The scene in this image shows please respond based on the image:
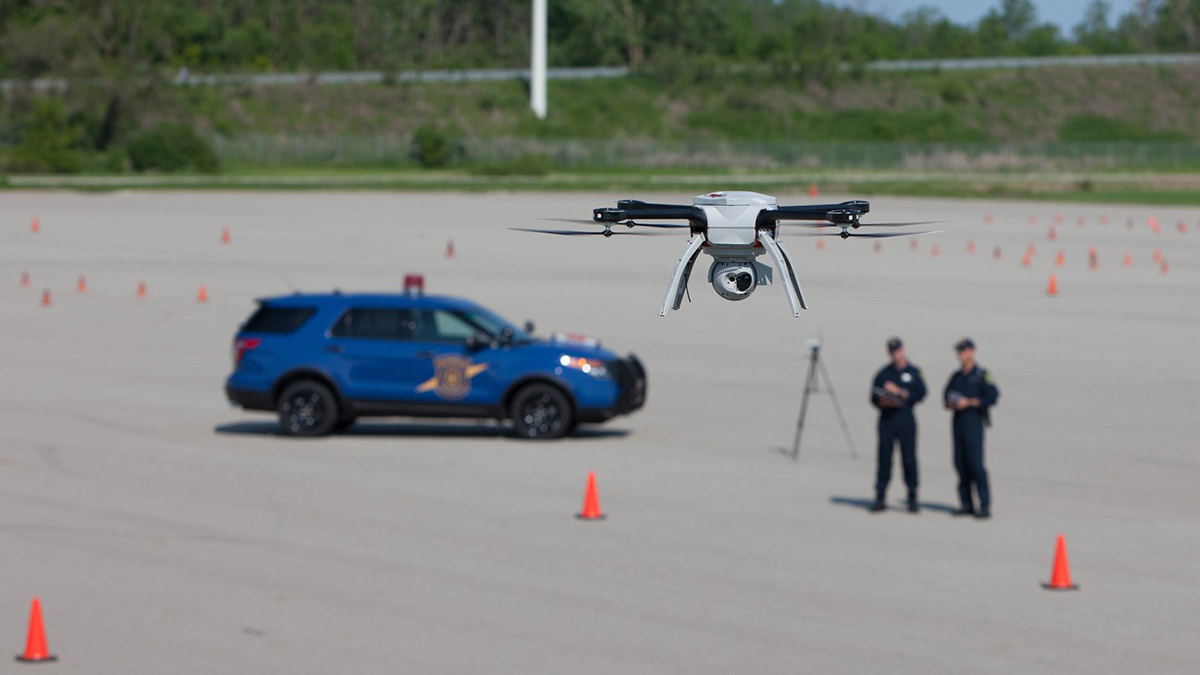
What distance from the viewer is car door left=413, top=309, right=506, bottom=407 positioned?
3052 cm

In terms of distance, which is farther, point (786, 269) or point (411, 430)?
point (411, 430)

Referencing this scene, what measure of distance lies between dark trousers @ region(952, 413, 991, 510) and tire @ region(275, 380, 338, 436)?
37.7 ft

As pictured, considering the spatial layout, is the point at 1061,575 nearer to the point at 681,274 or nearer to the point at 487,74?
the point at 681,274

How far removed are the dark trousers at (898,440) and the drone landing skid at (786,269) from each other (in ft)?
80.6

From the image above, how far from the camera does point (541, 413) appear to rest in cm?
A: 3219

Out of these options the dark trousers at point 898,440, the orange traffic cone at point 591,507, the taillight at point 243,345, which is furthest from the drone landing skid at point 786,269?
the taillight at point 243,345

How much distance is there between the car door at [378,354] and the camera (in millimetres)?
30469

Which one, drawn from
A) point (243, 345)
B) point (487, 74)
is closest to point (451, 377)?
point (243, 345)

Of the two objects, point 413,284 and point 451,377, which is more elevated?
point 413,284

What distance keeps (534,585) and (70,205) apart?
67.1 metres

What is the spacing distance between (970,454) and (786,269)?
80.7 ft

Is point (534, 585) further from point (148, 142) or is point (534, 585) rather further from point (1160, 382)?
point (148, 142)

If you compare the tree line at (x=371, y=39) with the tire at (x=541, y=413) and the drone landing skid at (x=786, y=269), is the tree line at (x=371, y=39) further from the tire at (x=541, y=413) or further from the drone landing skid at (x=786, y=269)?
the drone landing skid at (x=786, y=269)

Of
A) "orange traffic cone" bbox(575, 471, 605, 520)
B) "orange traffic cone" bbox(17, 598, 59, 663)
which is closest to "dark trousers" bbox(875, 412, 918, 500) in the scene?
"orange traffic cone" bbox(575, 471, 605, 520)
